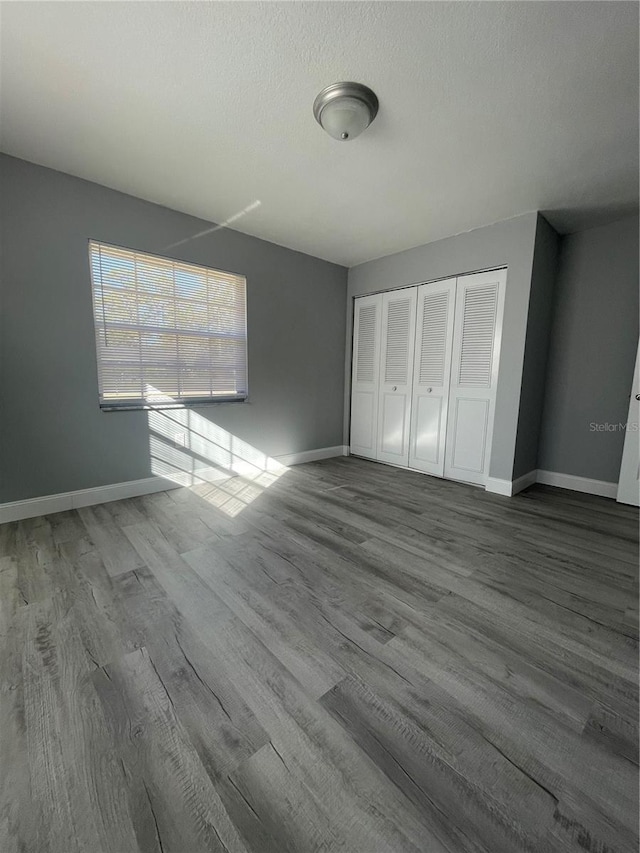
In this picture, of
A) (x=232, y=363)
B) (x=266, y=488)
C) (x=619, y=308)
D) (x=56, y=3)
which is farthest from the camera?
(x=232, y=363)

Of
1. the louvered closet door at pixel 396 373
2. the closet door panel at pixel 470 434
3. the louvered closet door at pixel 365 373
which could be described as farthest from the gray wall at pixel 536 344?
the louvered closet door at pixel 365 373

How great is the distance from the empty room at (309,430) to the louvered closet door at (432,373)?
4 cm

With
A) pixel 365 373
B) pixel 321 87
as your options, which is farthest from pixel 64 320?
pixel 365 373

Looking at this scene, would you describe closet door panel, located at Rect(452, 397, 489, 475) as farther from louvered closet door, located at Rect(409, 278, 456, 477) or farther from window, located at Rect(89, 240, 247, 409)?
window, located at Rect(89, 240, 247, 409)

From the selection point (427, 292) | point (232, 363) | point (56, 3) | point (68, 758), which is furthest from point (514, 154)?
point (68, 758)

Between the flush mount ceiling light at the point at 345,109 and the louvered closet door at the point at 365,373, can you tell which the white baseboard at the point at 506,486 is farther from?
the flush mount ceiling light at the point at 345,109

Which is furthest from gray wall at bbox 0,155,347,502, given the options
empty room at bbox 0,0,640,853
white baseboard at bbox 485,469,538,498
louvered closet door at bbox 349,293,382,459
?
white baseboard at bbox 485,469,538,498

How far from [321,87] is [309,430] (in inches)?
131

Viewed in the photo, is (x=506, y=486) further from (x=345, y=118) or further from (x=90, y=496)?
(x=90, y=496)

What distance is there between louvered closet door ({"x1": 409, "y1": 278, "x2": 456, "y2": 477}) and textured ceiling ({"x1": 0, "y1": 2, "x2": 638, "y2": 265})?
96 centimetres

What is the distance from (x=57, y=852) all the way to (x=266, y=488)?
8.83 feet

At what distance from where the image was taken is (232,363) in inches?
146

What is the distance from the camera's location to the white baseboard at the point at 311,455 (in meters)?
4.34

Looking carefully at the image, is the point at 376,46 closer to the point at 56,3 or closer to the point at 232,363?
the point at 56,3
